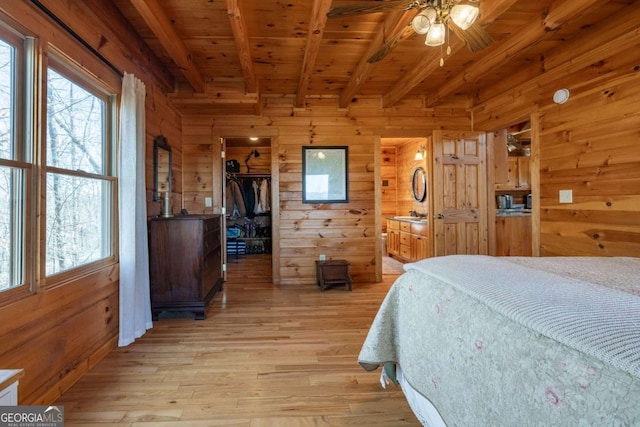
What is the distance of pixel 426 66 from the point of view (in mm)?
3000

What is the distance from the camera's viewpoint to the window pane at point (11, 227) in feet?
4.72

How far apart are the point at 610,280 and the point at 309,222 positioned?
3.30 metres

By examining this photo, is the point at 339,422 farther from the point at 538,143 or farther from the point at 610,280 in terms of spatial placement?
the point at 538,143

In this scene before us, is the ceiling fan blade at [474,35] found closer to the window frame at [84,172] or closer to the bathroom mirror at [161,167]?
the window frame at [84,172]

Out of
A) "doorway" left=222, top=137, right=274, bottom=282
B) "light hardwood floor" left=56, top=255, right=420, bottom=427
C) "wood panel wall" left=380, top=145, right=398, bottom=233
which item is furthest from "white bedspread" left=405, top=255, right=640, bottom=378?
"wood panel wall" left=380, top=145, right=398, bottom=233

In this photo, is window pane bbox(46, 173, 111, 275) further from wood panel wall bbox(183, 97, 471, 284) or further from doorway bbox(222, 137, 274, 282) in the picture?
doorway bbox(222, 137, 274, 282)

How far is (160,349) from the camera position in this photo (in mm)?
2244

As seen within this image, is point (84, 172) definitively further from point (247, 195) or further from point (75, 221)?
point (247, 195)

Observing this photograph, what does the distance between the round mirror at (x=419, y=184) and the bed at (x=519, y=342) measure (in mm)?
4240

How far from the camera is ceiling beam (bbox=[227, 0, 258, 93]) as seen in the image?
206cm

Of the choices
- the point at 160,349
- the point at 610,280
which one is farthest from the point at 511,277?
the point at 160,349

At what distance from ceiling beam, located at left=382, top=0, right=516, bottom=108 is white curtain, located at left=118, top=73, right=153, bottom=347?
106 inches

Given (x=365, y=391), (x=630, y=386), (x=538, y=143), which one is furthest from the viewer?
(x=538, y=143)

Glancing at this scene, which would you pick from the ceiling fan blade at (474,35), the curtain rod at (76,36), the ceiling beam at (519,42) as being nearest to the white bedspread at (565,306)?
the ceiling fan blade at (474,35)
